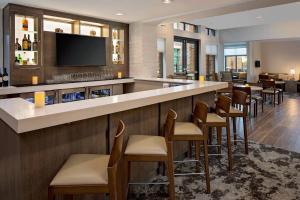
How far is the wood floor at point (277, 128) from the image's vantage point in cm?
463

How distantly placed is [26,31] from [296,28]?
11.0 meters

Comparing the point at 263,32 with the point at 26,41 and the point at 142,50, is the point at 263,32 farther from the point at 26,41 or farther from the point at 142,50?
the point at 26,41

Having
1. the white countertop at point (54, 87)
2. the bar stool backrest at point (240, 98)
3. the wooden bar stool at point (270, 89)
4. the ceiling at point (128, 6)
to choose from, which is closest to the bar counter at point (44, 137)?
the bar stool backrest at point (240, 98)

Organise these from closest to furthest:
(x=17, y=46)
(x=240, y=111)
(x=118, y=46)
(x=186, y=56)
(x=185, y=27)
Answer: (x=240, y=111), (x=17, y=46), (x=118, y=46), (x=185, y=27), (x=186, y=56)

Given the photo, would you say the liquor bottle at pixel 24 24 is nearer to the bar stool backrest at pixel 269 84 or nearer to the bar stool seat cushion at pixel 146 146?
the bar stool seat cushion at pixel 146 146

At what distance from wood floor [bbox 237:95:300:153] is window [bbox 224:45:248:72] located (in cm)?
792

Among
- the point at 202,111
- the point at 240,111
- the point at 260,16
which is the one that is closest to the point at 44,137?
the point at 202,111

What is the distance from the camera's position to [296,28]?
11.4 meters

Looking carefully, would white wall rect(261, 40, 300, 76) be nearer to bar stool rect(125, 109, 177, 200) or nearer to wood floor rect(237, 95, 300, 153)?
wood floor rect(237, 95, 300, 153)

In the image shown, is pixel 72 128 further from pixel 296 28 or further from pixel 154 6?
pixel 296 28

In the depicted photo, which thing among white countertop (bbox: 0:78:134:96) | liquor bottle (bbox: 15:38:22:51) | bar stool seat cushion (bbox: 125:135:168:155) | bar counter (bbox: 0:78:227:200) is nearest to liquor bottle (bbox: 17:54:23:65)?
liquor bottle (bbox: 15:38:22:51)

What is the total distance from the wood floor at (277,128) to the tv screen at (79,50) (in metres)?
3.62

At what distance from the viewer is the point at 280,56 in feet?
48.6

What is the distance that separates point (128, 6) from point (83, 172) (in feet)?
13.3
